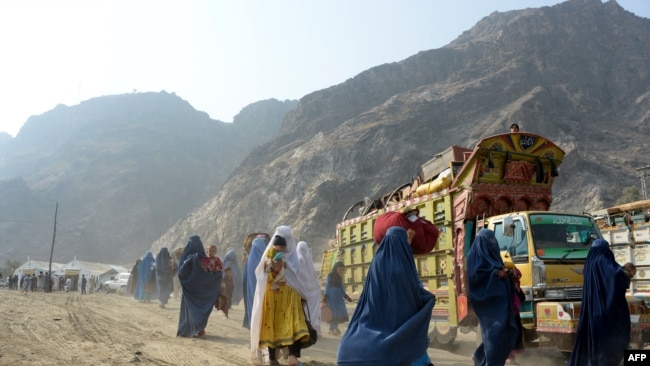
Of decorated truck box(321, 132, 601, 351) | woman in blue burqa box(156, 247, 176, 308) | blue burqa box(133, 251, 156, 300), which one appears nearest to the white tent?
blue burqa box(133, 251, 156, 300)

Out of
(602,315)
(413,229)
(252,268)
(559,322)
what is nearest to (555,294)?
(559,322)

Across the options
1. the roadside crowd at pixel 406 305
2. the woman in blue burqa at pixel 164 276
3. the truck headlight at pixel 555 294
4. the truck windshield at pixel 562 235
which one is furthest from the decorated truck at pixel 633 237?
the woman in blue burqa at pixel 164 276

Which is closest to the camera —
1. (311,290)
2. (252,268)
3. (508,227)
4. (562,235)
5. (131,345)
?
(311,290)

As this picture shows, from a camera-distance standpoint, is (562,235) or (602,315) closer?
(602,315)

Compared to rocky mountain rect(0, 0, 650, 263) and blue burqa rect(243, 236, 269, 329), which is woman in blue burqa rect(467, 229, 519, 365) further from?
rocky mountain rect(0, 0, 650, 263)

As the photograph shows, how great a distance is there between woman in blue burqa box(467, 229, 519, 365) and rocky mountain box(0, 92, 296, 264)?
92222 millimetres

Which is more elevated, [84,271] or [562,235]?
[562,235]

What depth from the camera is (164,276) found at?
18469 mm

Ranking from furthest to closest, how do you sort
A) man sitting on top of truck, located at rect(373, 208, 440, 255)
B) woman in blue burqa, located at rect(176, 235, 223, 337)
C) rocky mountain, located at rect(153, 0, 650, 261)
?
rocky mountain, located at rect(153, 0, 650, 261) → woman in blue burqa, located at rect(176, 235, 223, 337) → man sitting on top of truck, located at rect(373, 208, 440, 255)

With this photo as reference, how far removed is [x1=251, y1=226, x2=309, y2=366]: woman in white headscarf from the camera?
597 cm

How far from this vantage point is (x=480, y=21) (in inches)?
4909

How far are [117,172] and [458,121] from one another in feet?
258

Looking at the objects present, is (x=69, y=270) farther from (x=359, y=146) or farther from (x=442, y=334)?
(x=442, y=334)

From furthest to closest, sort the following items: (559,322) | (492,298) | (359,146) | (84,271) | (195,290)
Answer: (359,146) < (84,271) < (195,290) < (559,322) < (492,298)
